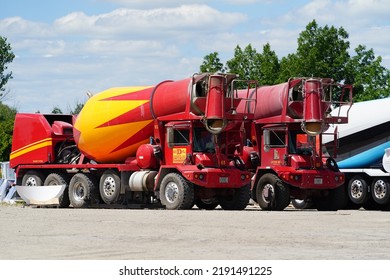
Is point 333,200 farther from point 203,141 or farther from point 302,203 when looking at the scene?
point 203,141

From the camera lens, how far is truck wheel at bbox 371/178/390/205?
32.6 m

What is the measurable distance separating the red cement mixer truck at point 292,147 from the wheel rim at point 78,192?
5.30m

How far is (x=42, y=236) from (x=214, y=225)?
4.22 metres

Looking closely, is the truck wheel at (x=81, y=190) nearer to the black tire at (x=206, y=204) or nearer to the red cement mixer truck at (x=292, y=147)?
the black tire at (x=206, y=204)

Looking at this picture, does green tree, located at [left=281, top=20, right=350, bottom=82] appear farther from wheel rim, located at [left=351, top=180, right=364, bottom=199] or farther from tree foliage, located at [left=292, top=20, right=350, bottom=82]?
wheel rim, located at [left=351, top=180, right=364, bottom=199]

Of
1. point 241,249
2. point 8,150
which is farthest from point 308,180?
point 8,150

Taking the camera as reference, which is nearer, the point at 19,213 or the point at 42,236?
the point at 42,236

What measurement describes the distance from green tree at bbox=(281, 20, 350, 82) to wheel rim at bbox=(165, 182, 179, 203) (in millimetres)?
30534

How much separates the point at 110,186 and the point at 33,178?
13.4 ft

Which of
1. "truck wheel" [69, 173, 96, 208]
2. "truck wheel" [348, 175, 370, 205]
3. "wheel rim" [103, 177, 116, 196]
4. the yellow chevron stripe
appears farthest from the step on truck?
the yellow chevron stripe

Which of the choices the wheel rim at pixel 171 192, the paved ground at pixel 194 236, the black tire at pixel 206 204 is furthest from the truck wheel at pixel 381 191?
the wheel rim at pixel 171 192

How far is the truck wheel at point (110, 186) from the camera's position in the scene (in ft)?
107

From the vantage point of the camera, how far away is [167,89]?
1225 inches
